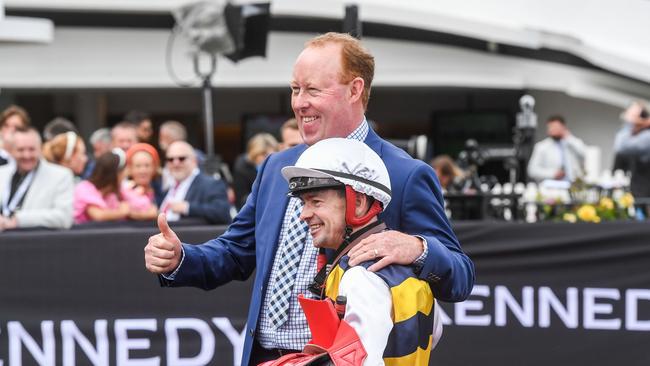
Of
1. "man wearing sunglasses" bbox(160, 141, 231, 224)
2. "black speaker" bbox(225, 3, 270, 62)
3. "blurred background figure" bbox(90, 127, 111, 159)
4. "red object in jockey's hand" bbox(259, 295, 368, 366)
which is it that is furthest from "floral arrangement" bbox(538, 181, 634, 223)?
"red object in jockey's hand" bbox(259, 295, 368, 366)

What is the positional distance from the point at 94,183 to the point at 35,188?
1.01 m

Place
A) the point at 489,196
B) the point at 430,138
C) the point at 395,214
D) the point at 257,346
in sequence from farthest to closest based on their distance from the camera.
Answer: the point at 430,138 → the point at 489,196 → the point at 257,346 → the point at 395,214

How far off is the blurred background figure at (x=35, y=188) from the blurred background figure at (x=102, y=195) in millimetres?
712

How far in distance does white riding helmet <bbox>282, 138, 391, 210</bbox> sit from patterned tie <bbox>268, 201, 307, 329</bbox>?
0.43m

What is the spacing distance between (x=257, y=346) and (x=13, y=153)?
4.55 m

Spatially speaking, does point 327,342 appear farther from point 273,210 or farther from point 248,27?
point 248,27

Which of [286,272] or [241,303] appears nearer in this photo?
[286,272]

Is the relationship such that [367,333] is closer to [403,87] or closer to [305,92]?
[305,92]

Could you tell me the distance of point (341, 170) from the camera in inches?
137

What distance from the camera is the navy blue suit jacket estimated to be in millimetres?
3607

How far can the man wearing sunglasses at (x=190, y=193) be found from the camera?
8.66 m

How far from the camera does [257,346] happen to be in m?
4.02

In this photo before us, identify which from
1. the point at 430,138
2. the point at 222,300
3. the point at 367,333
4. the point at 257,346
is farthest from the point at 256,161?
the point at 430,138

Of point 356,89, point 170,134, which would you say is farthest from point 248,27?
point 356,89
